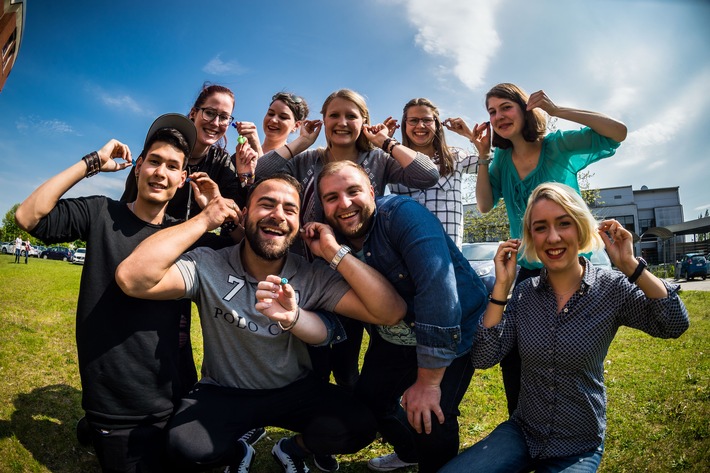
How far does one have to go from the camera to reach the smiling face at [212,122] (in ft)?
13.7

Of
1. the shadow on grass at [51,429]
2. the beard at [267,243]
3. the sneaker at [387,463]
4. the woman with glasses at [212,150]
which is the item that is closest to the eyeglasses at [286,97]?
the woman with glasses at [212,150]

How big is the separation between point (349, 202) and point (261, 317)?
44.8 inches

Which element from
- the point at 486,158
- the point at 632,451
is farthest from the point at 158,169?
the point at 632,451

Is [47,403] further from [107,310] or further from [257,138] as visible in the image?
[257,138]

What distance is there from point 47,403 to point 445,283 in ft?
16.0

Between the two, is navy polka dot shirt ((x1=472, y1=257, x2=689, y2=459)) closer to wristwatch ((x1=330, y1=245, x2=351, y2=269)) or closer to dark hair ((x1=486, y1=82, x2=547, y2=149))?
wristwatch ((x1=330, y1=245, x2=351, y2=269))

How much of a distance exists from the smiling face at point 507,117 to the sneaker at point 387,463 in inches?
129

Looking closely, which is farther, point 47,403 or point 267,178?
point 47,403

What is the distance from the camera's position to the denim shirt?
2.59m

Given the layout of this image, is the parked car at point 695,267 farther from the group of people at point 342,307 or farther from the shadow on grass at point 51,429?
the shadow on grass at point 51,429

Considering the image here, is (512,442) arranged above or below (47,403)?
above

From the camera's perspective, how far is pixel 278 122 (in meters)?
4.69

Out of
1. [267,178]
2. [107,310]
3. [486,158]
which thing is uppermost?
[486,158]

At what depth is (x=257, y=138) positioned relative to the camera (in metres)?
4.36
